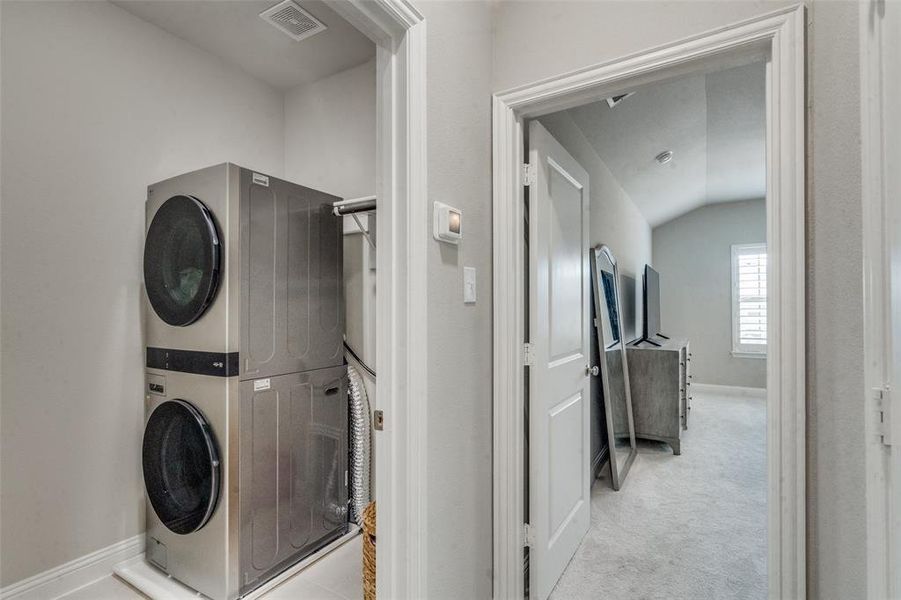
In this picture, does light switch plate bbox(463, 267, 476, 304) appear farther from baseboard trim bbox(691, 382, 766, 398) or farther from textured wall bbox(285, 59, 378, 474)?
baseboard trim bbox(691, 382, 766, 398)

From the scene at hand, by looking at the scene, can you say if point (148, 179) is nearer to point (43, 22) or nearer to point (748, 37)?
point (43, 22)

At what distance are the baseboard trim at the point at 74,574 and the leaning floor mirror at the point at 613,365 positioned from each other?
2.85 meters

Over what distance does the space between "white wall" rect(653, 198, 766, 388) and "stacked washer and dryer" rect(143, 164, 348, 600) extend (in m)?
6.19

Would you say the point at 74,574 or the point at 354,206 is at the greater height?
the point at 354,206

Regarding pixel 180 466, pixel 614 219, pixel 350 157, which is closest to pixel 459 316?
pixel 180 466

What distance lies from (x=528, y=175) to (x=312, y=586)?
211cm

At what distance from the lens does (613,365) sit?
11.4 ft

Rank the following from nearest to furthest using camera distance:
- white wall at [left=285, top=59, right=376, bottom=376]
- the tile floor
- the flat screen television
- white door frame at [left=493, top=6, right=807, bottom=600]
Result: 1. white door frame at [left=493, top=6, right=807, bottom=600]
2. the tile floor
3. white wall at [left=285, top=59, right=376, bottom=376]
4. the flat screen television

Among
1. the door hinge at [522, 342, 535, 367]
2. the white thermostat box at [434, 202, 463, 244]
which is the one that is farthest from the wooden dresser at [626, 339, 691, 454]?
the white thermostat box at [434, 202, 463, 244]

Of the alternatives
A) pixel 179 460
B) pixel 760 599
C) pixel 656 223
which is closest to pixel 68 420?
pixel 179 460

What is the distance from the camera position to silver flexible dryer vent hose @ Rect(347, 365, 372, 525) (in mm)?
2420

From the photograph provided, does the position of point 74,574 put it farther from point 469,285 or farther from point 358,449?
point 469,285

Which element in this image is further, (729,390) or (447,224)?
(729,390)

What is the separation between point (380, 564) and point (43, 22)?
2590mm
